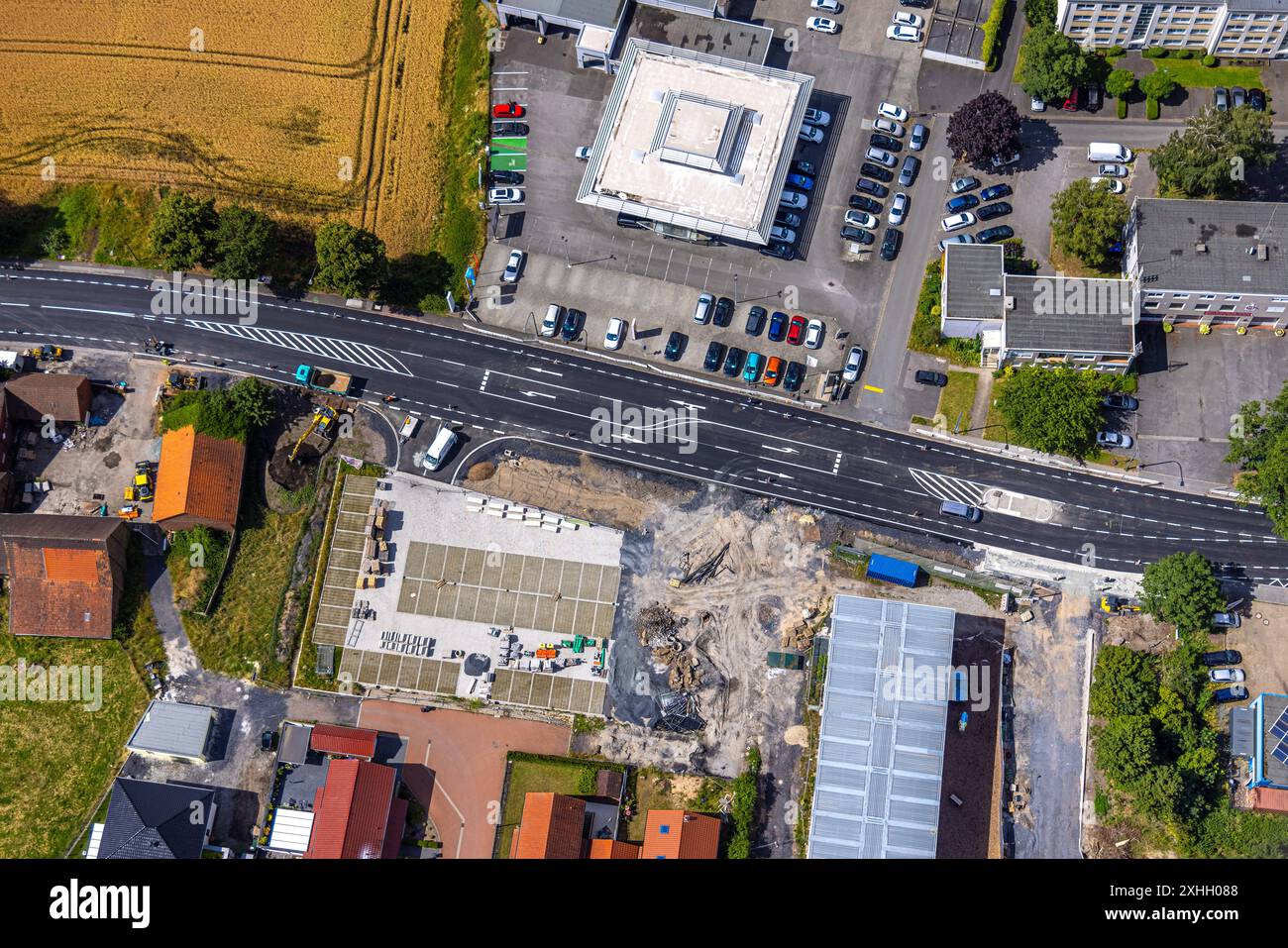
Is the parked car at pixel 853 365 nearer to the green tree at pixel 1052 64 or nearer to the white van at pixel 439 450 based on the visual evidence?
the green tree at pixel 1052 64

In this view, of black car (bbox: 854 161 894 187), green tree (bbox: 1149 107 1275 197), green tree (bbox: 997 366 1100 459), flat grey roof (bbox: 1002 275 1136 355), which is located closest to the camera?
green tree (bbox: 997 366 1100 459)

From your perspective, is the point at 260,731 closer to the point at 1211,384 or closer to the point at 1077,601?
the point at 1077,601

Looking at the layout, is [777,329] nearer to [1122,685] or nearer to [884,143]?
[884,143]

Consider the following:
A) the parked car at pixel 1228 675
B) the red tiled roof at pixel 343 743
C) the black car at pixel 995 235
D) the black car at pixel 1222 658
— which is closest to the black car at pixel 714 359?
the black car at pixel 995 235

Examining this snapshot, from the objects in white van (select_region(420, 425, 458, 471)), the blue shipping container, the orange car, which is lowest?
the blue shipping container

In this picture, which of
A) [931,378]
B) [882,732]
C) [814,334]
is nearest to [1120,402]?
[931,378]

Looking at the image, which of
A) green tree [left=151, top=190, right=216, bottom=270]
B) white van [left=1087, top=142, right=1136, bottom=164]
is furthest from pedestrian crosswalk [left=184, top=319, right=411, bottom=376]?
white van [left=1087, top=142, right=1136, bottom=164]

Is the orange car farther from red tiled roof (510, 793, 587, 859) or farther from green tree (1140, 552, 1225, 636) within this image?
red tiled roof (510, 793, 587, 859)
